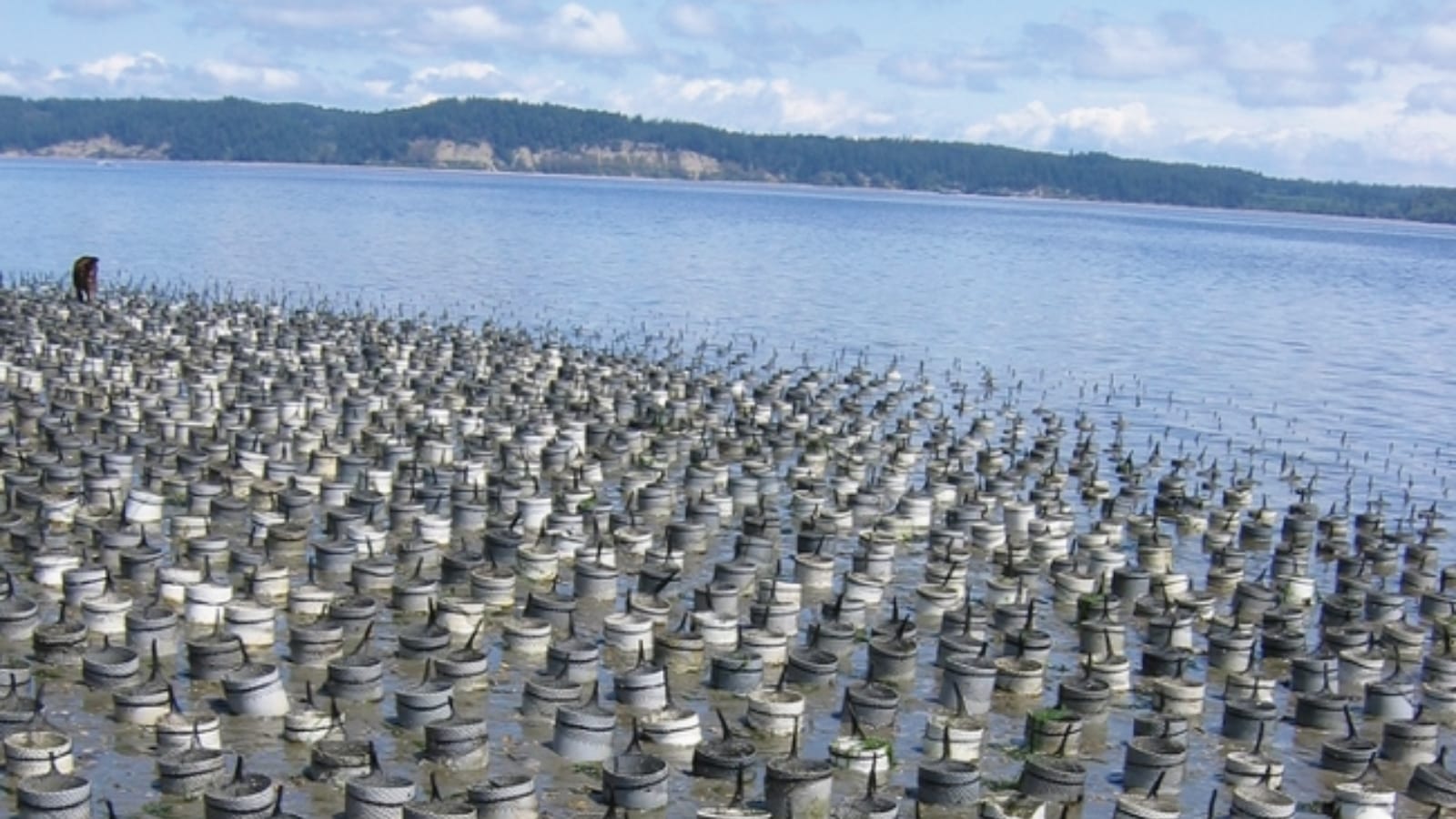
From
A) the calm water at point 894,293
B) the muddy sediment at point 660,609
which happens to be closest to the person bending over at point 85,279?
the muddy sediment at point 660,609

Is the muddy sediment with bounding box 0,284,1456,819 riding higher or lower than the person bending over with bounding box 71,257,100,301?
lower

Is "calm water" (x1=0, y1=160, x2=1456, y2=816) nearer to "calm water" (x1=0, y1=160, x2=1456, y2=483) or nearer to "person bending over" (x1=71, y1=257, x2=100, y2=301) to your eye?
"calm water" (x1=0, y1=160, x2=1456, y2=483)

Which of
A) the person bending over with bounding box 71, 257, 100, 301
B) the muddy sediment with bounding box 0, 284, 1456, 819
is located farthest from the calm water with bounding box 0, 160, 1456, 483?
the muddy sediment with bounding box 0, 284, 1456, 819

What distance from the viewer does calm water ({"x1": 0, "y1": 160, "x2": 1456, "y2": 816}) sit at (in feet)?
183

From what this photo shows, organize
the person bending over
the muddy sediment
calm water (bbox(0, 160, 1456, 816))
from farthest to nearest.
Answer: the person bending over, calm water (bbox(0, 160, 1456, 816)), the muddy sediment

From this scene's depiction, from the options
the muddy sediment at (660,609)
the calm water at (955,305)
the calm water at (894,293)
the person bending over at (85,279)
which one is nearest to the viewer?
the muddy sediment at (660,609)

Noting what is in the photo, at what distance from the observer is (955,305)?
9944 centimetres

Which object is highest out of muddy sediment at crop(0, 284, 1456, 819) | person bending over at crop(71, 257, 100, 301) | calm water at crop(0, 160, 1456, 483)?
person bending over at crop(71, 257, 100, 301)

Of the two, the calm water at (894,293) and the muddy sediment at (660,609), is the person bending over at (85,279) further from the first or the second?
the calm water at (894,293)

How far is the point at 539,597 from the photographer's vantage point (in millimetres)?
24234

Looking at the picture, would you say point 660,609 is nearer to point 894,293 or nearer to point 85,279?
point 85,279

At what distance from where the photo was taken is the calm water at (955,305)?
55.7 m

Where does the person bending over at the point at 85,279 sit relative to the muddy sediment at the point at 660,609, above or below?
above

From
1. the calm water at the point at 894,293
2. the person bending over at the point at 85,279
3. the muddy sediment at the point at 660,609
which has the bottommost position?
the calm water at the point at 894,293
